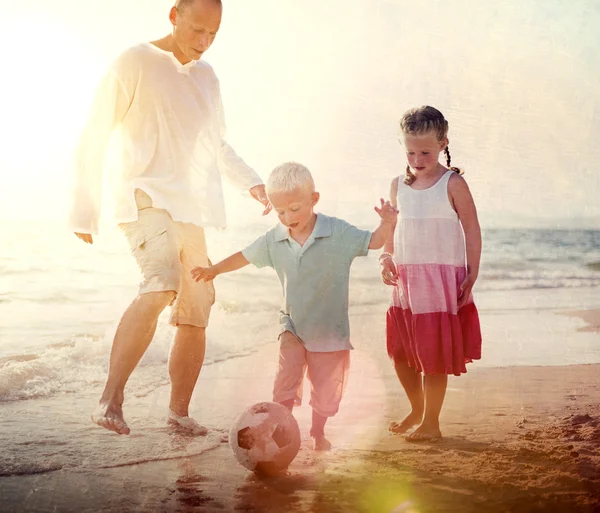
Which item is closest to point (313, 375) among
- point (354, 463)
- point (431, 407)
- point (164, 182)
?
point (354, 463)

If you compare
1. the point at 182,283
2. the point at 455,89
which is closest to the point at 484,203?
the point at 455,89

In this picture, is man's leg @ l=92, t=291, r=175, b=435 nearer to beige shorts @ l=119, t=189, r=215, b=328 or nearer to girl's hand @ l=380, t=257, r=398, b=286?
beige shorts @ l=119, t=189, r=215, b=328

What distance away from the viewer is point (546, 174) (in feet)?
54.3

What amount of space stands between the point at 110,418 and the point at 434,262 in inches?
63.3

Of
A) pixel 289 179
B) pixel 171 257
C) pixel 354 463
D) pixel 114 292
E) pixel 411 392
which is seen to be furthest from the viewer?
pixel 114 292

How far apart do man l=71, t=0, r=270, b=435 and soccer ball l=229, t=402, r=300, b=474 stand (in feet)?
2.02

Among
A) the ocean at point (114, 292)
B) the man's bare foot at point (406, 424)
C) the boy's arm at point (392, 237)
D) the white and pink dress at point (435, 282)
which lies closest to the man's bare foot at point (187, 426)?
the man's bare foot at point (406, 424)

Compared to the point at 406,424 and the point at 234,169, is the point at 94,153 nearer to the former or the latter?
the point at 234,169

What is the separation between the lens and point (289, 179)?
11.9ft

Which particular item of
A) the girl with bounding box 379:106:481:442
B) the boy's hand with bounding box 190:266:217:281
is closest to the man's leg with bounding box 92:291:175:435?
the boy's hand with bounding box 190:266:217:281

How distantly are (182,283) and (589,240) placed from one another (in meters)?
18.0

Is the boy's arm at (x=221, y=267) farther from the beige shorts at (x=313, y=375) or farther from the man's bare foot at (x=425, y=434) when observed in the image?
the man's bare foot at (x=425, y=434)

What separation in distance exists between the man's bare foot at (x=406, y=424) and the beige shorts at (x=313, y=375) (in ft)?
1.84

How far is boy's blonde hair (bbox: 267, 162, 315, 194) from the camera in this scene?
364 centimetres
